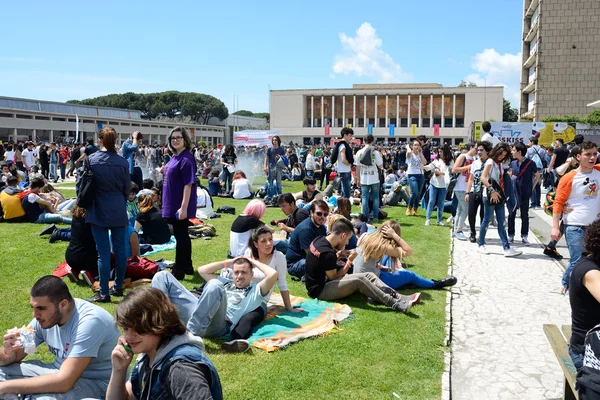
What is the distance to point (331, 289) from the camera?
5887 mm

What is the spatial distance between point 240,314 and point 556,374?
2787mm

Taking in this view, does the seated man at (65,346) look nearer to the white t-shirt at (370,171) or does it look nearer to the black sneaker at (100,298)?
the black sneaker at (100,298)

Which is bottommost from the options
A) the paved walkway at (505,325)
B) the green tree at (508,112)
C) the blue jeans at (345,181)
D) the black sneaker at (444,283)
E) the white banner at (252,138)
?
the paved walkway at (505,325)

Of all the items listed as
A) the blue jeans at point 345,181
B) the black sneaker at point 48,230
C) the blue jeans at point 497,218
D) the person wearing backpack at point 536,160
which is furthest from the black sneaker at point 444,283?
the person wearing backpack at point 536,160

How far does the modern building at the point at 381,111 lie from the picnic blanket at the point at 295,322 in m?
81.0

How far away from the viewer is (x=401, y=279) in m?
6.54

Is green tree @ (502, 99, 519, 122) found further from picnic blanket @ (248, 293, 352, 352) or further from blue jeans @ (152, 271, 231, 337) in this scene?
blue jeans @ (152, 271, 231, 337)

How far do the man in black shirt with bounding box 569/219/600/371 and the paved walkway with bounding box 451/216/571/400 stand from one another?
34.6 inches

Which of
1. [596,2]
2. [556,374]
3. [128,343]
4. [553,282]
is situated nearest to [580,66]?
[596,2]

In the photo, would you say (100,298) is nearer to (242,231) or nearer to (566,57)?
(242,231)

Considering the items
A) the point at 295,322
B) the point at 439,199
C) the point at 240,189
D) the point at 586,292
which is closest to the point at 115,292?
the point at 295,322

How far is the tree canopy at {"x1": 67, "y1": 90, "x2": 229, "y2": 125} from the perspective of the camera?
123812 millimetres

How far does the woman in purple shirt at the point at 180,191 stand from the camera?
629 cm

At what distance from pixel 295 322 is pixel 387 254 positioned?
5.35 ft
